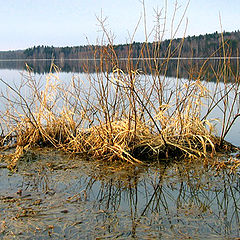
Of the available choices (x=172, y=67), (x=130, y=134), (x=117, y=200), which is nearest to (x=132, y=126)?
(x=130, y=134)

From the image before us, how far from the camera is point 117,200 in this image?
10.6ft

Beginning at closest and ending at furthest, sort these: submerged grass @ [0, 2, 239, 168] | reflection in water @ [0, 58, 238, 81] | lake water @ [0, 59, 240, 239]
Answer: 1. lake water @ [0, 59, 240, 239]
2. submerged grass @ [0, 2, 239, 168]
3. reflection in water @ [0, 58, 238, 81]

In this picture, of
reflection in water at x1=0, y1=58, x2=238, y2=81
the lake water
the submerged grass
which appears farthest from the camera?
reflection in water at x1=0, y1=58, x2=238, y2=81

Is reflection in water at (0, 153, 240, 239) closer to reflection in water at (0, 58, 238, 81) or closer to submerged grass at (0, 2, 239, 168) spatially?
submerged grass at (0, 2, 239, 168)

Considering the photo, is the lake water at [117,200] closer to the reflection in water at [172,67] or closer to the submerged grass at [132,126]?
the submerged grass at [132,126]

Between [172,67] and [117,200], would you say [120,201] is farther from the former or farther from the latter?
[172,67]

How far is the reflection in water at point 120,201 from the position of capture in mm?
2564

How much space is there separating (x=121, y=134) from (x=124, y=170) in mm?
696

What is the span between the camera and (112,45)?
164 inches

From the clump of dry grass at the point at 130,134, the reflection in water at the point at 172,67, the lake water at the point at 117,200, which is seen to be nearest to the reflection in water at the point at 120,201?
the lake water at the point at 117,200

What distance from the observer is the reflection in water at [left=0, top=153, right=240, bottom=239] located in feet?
8.41

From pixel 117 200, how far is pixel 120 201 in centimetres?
4

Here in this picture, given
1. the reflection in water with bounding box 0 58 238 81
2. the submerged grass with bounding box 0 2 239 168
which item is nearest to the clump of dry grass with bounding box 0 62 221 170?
the submerged grass with bounding box 0 2 239 168

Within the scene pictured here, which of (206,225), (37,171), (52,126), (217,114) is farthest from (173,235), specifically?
(217,114)
